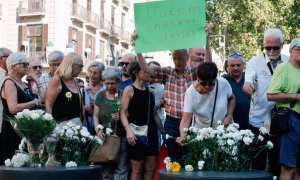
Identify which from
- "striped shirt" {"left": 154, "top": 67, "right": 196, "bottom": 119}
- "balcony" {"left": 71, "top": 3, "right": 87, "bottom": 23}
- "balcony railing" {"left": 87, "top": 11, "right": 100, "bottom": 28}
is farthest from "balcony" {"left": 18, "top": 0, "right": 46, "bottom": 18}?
"striped shirt" {"left": 154, "top": 67, "right": 196, "bottom": 119}

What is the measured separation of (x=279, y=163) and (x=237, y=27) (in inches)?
1423

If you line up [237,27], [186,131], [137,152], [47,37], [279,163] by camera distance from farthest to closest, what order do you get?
[237,27]
[47,37]
[137,152]
[279,163]
[186,131]

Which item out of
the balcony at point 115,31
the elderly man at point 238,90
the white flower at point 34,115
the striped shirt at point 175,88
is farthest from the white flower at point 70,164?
the balcony at point 115,31

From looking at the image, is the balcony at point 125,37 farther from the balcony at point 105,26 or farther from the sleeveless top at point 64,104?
the sleeveless top at point 64,104

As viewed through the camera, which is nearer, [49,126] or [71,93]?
[49,126]

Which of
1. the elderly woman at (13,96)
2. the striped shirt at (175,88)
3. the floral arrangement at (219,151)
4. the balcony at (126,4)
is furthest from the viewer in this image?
the balcony at (126,4)

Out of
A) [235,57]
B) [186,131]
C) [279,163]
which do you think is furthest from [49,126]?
[235,57]

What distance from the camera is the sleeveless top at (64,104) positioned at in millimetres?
6691

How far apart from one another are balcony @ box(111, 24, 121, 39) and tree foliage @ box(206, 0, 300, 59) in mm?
6995

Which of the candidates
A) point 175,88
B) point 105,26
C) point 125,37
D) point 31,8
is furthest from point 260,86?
point 125,37

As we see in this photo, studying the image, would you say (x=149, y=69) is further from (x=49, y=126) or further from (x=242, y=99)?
(x=49, y=126)

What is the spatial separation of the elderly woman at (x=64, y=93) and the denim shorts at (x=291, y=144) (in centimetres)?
224

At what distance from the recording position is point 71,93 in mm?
6707

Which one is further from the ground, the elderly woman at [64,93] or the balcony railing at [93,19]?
the balcony railing at [93,19]
